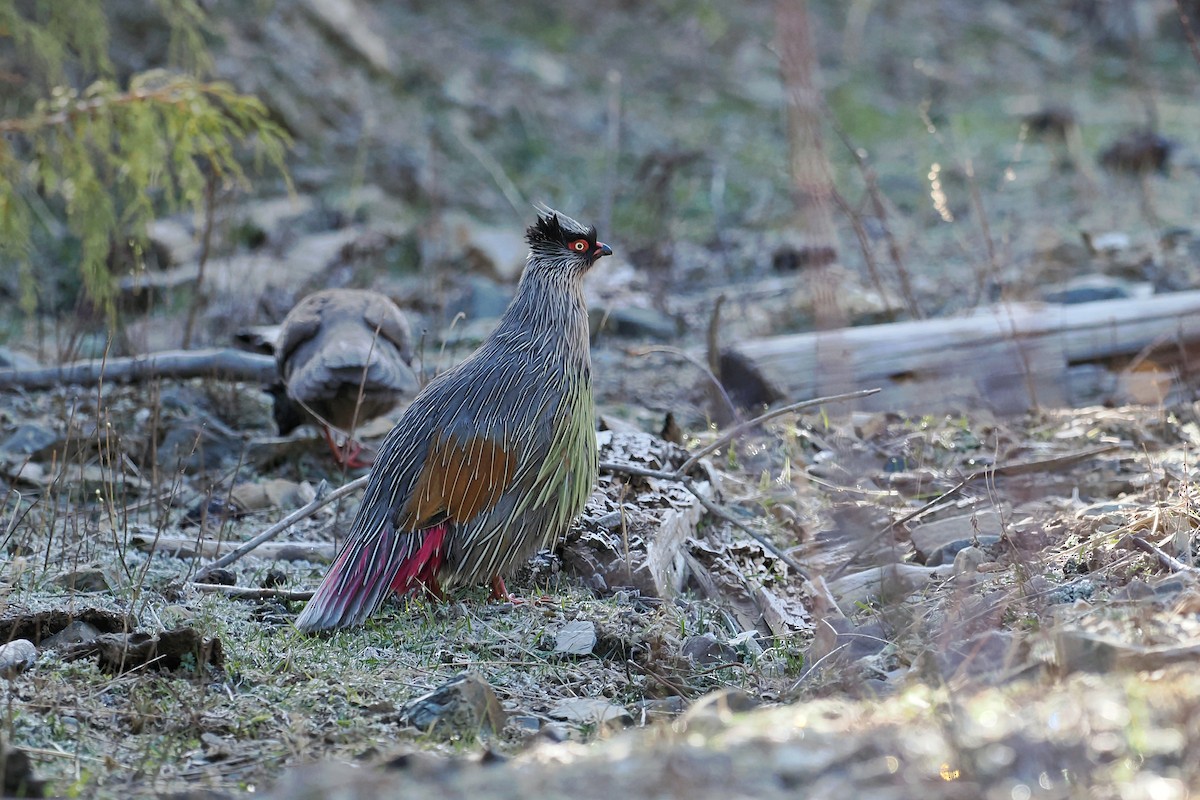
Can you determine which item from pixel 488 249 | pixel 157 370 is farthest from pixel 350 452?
pixel 488 249

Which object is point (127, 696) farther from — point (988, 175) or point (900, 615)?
point (988, 175)

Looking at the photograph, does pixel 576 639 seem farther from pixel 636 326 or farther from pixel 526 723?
pixel 636 326

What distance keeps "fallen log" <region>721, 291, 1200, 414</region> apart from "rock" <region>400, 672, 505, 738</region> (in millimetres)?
3369

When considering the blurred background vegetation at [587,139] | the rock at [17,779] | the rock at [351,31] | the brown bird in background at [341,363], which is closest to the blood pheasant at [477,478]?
the brown bird in background at [341,363]

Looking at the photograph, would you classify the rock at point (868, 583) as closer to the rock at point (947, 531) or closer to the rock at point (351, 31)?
the rock at point (947, 531)

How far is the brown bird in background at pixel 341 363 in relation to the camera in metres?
5.79

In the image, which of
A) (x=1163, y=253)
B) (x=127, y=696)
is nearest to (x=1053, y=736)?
(x=127, y=696)

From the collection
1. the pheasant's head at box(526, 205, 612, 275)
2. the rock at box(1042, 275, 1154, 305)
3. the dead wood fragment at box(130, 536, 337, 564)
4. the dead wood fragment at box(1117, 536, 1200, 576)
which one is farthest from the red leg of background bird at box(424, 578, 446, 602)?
the rock at box(1042, 275, 1154, 305)

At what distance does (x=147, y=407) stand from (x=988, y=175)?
8074mm

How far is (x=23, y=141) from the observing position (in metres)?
10.0

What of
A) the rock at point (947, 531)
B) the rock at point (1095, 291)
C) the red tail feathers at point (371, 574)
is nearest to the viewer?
the red tail feathers at point (371, 574)

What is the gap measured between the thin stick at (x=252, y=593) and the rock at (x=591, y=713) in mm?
1203

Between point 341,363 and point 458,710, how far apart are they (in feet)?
9.03

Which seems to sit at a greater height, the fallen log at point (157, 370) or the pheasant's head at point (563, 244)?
the pheasant's head at point (563, 244)
